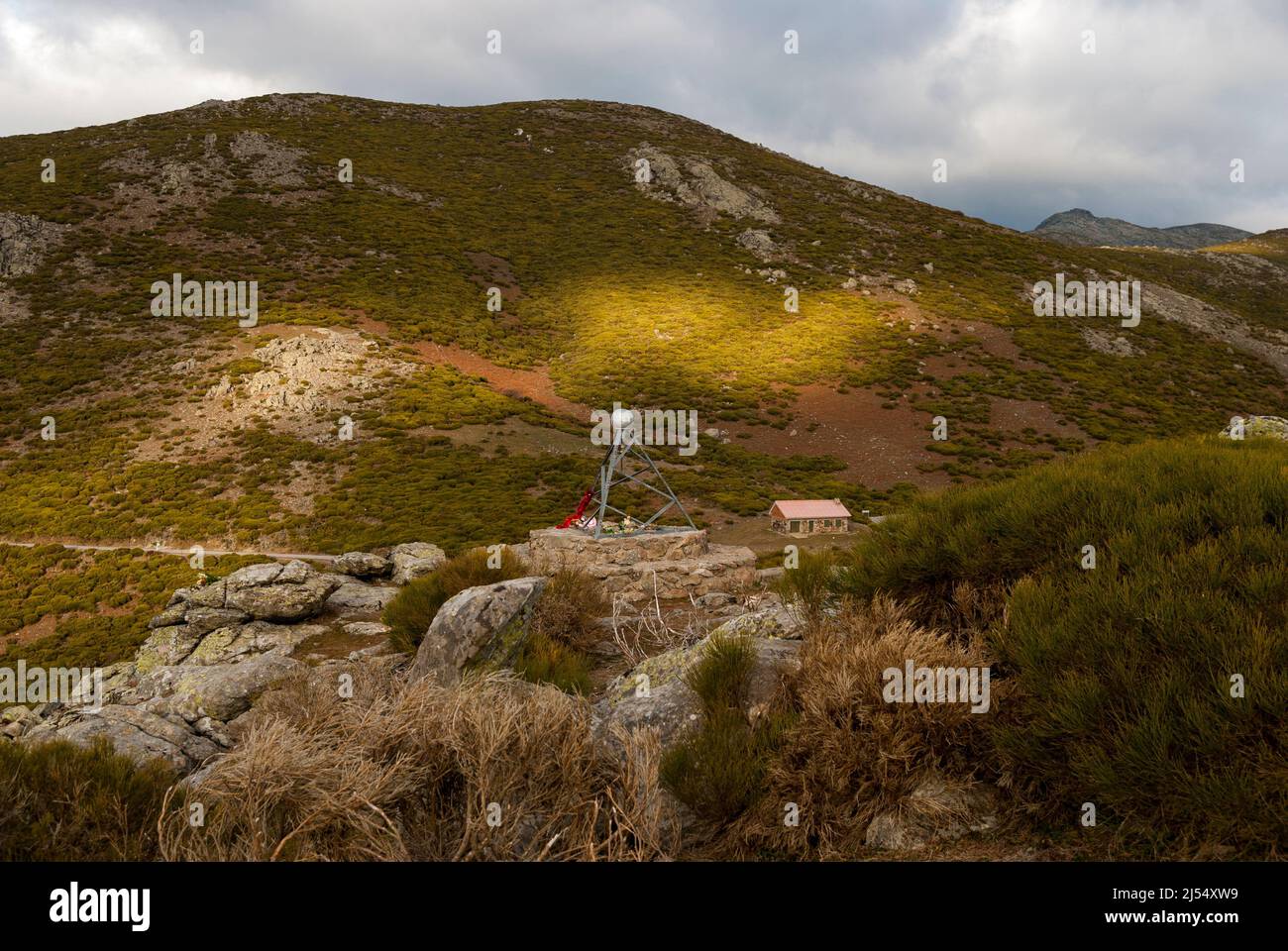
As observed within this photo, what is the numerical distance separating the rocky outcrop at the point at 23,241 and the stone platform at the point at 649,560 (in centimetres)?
5649

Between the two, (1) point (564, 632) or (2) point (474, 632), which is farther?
(1) point (564, 632)

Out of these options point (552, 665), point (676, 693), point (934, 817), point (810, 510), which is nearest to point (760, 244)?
point (810, 510)

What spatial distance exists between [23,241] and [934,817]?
2802 inches

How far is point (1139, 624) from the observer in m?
3.54

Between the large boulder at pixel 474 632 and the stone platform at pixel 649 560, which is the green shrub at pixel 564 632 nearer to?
the large boulder at pixel 474 632

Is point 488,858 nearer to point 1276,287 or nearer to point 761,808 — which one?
point 761,808

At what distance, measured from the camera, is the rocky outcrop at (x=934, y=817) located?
3438 millimetres

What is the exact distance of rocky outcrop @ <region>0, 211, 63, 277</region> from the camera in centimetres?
4800

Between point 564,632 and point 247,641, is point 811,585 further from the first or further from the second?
point 247,641

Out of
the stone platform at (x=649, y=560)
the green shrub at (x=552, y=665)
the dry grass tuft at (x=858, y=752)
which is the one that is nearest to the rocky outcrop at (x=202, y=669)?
the green shrub at (x=552, y=665)

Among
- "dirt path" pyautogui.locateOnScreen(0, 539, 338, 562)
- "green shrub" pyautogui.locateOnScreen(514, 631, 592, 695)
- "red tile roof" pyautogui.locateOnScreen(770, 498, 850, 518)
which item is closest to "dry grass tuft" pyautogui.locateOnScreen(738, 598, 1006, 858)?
"green shrub" pyautogui.locateOnScreen(514, 631, 592, 695)

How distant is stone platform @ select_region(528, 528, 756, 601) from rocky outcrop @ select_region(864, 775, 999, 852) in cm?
901

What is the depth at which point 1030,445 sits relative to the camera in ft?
128
